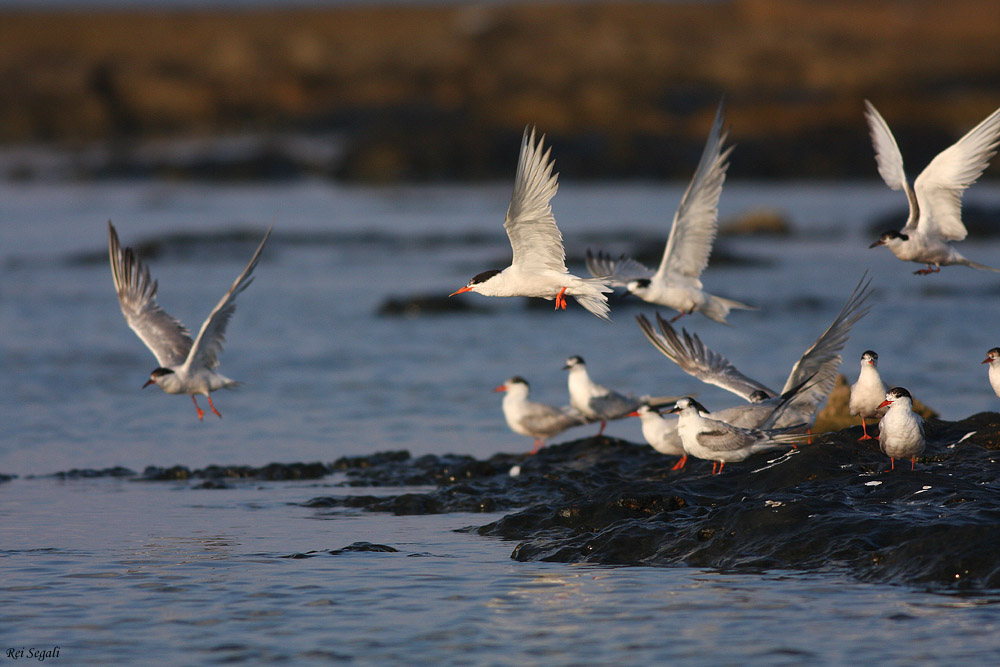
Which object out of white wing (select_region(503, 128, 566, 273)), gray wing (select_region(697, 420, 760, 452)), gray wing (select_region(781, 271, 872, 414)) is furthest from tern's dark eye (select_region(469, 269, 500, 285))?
gray wing (select_region(781, 271, 872, 414))

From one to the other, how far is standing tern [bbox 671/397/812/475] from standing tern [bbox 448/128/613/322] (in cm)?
110

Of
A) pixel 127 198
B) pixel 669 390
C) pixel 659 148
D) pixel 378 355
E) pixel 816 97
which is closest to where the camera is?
pixel 669 390

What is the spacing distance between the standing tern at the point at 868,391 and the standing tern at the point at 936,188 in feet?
3.57

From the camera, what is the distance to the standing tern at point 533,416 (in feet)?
42.4

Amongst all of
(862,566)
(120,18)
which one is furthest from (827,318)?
(120,18)

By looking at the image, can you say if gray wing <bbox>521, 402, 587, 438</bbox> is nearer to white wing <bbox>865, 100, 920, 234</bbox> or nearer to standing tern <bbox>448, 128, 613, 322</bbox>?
standing tern <bbox>448, 128, 613, 322</bbox>

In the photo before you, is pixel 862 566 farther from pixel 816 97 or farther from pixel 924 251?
pixel 816 97

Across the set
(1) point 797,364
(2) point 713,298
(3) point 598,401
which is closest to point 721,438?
(1) point 797,364

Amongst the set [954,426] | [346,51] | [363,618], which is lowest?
[363,618]

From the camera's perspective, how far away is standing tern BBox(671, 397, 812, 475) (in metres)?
10.4

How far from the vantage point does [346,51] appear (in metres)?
85.2

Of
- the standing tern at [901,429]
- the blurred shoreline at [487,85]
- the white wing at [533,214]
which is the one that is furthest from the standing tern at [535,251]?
the blurred shoreline at [487,85]

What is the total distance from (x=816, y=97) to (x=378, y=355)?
49.3 metres

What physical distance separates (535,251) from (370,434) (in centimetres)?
437
